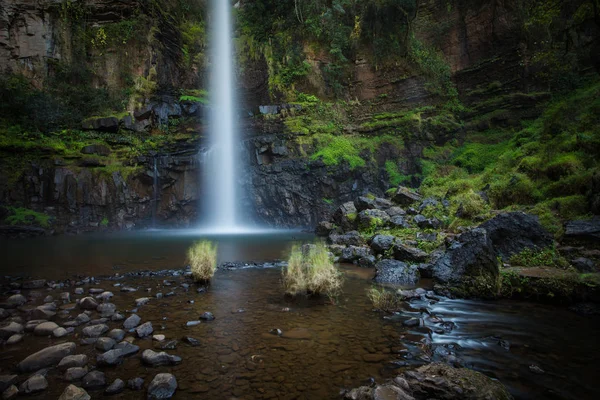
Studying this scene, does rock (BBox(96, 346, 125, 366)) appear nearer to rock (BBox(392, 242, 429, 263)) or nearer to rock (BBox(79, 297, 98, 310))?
rock (BBox(79, 297, 98, 310))

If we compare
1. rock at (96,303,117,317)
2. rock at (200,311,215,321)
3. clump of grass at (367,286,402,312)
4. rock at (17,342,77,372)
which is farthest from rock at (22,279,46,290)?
clump of grass at (367,286,402,312)

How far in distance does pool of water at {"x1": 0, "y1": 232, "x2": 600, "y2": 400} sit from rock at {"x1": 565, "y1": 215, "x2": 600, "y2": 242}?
9.59ft

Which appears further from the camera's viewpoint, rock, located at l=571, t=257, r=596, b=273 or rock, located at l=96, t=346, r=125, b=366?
rock, located at l=571, t=257, r=596, b=273

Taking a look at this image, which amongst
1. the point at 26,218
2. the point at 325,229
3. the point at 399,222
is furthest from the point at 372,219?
the point at 26,218

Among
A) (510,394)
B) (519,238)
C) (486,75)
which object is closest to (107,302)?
(510,394)

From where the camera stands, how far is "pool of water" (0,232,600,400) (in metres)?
3.27

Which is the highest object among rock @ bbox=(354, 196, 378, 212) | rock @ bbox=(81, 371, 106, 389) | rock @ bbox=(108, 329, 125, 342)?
rock @ bbox=(354, 196, 378, 212)

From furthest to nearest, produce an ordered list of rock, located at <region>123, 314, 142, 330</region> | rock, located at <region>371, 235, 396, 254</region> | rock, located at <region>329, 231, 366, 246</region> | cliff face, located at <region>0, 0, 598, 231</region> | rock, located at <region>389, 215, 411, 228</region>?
cliff face, located at <region>0, 0, 598, 231</region>, rock, located at <region>389, 215, 411, 228</region>, rock, located at <region>329, 231, 366, 246</region>, rock, located at <region>371, 235, 396, 254</region>, rock, located at <region>123, 314, 142, 330</region>

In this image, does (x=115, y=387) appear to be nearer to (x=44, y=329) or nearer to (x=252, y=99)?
(x=44, y=329)

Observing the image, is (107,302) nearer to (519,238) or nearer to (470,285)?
(470,285)

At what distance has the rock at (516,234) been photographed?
740 cm

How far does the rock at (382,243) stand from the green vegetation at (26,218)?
22.2 meters

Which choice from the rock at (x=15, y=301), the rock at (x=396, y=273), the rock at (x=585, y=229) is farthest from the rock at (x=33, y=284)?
the rock at (x=585, y=229)

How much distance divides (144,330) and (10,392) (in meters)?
1.60
